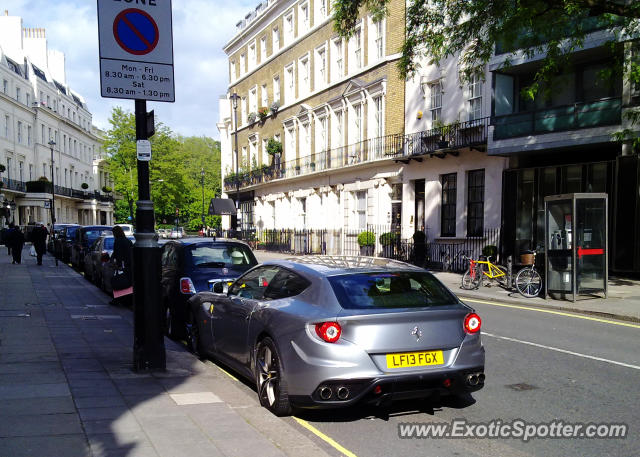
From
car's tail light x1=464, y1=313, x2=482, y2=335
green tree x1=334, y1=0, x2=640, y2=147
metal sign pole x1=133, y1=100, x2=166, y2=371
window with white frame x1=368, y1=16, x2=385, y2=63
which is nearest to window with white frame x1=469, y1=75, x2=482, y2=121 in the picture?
green tree x1=334, y1=0, x2=640, y2=147

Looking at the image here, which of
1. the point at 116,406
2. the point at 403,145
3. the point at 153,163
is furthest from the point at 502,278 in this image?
the point at 153,163

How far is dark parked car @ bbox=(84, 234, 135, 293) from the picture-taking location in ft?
46.7

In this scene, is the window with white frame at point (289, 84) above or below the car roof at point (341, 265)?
above

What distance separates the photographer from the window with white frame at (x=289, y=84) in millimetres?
38725

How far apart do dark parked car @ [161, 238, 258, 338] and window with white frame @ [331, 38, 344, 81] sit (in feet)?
82.9

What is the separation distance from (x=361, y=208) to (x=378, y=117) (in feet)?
16.9

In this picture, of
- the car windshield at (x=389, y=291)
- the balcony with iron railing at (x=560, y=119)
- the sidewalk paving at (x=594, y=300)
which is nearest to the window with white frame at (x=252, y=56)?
the balcony with iron railing at (x=560, y=119)

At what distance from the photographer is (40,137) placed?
67125 mm

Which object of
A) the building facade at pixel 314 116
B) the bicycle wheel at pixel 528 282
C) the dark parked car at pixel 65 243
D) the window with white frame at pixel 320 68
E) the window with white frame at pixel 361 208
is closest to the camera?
the bicycle wheel at pixel 528 282

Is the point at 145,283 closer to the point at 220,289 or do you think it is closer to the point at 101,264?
the point at 220,289

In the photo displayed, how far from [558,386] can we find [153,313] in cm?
462

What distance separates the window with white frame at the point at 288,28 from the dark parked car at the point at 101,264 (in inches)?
1031

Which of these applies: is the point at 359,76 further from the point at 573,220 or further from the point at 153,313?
the point at 153,313

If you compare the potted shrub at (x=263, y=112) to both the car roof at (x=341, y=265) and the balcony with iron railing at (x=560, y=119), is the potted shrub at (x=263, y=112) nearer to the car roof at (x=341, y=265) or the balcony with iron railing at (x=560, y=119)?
the balcony with iron railing at (x=560, y=119)
